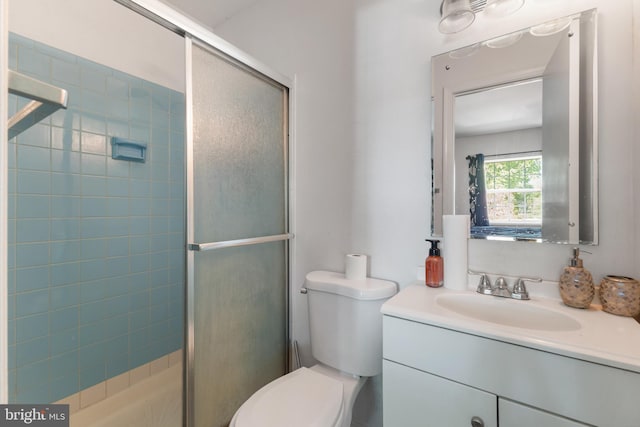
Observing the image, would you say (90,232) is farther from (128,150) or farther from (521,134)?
(521,134)

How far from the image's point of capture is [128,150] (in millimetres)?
1526

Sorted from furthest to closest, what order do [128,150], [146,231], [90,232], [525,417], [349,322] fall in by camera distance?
[146,231] < [128,150] < [90,232] < [349,322] < [525,417]

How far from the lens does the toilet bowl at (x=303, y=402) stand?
0.86 meters

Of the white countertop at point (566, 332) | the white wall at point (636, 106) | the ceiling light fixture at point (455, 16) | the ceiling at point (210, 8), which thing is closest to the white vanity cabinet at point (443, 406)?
the white countertop at point (566, 332)

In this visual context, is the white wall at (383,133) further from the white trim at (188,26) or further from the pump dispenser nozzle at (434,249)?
the white trim at (188,26)

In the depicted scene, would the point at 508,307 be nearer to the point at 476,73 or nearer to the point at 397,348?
the point at 397,348

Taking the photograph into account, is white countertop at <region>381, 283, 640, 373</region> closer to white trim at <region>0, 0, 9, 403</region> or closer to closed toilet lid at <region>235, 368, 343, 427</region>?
closed toilet lid at <region>235, 368, 343, 427</region>

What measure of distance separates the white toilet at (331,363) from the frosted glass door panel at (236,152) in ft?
1.43

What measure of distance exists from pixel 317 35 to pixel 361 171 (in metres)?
0.79

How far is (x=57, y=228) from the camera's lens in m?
1.30

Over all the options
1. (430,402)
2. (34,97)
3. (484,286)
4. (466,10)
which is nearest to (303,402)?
(430,402)

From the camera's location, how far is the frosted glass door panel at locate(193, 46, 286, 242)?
108cm

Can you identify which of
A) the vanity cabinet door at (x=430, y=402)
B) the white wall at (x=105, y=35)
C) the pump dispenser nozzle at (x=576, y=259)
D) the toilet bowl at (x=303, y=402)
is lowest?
the toilet bowl at (x=303, y=402)

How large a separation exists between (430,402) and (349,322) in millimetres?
403
